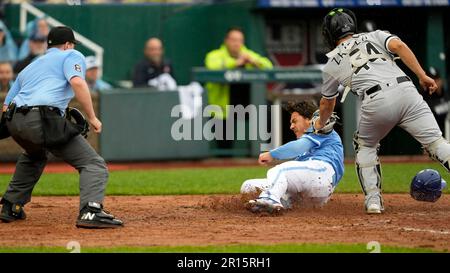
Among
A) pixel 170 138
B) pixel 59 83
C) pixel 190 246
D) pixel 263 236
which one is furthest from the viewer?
pixel 170 138

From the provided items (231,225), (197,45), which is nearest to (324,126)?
(231,225)

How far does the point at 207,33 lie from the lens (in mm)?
18078

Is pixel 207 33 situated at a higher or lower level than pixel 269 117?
higher

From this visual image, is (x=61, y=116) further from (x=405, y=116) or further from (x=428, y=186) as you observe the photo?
(x=428, y=186)

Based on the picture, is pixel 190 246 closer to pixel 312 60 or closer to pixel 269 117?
pixel 269 117

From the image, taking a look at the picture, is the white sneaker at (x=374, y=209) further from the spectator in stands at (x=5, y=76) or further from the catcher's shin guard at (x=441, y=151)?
the spectator in stands at (x=5, y=76)

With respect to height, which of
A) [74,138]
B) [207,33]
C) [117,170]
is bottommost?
[117,170]

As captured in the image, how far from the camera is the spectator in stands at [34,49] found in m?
15.5

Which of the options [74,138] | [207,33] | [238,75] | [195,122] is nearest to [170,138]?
[195,122]

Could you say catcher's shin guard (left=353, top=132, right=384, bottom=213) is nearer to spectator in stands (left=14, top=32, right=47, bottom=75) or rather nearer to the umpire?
the umpire

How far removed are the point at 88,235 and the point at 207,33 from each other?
36.3 feet

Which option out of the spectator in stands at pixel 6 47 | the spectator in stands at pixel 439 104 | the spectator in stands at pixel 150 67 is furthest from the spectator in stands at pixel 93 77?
the spectator in stands at pixel 439 104

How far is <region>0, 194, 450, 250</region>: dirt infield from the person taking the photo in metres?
7.08
